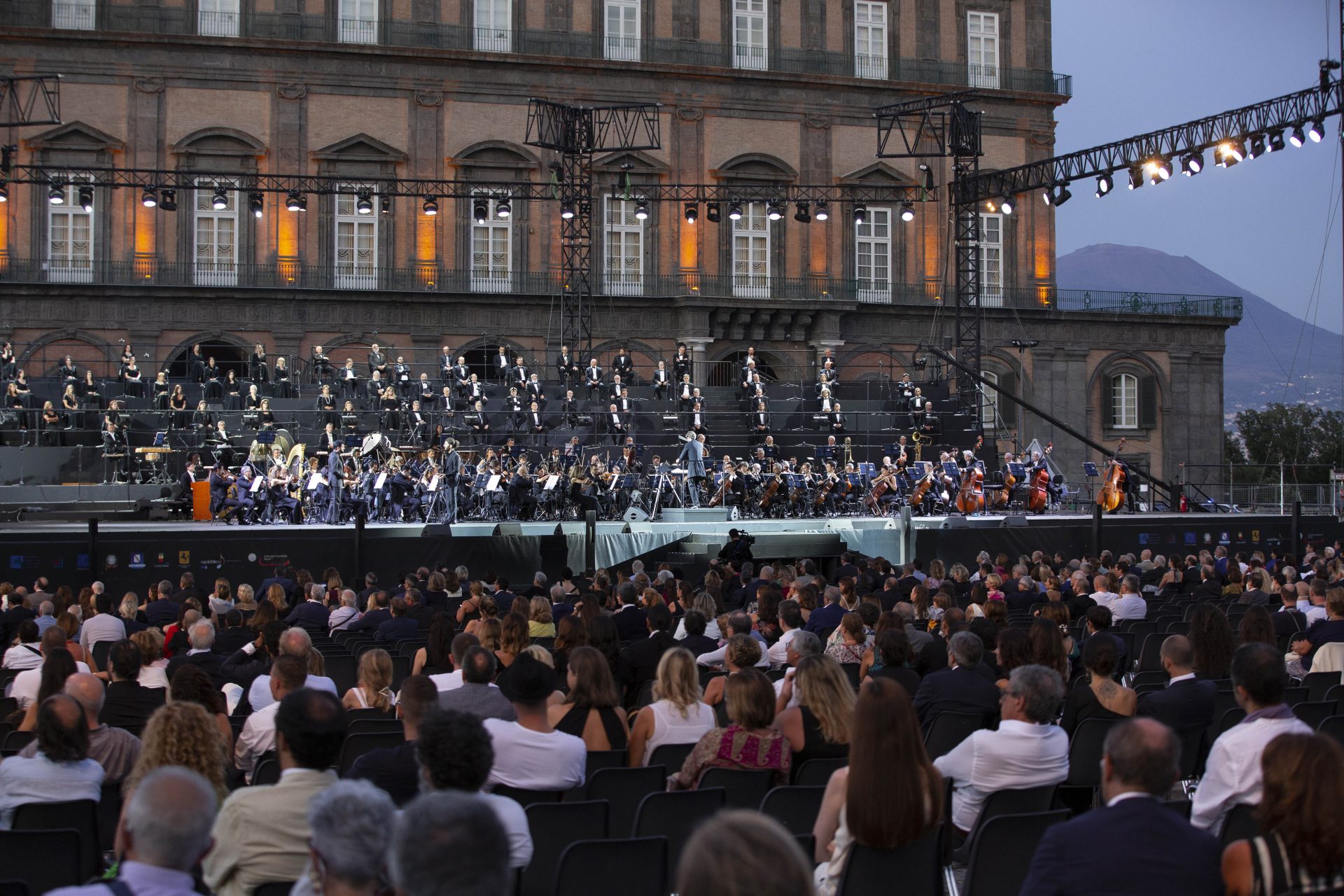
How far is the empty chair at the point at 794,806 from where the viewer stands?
5.62 metres

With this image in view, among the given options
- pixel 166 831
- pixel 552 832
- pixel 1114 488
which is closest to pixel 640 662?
pixel 552 832

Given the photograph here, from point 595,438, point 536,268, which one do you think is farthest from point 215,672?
point 536,268

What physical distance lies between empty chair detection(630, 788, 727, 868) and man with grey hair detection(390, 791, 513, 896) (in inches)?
103

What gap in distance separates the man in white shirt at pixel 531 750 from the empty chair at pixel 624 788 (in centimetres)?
11

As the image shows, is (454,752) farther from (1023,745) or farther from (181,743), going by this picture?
(1023,745)

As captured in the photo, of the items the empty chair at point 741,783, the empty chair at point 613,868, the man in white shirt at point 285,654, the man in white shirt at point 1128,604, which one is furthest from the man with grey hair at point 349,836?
the man in white shirt at point 1128,604

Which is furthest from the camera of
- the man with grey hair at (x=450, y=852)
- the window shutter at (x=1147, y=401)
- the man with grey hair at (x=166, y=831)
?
the window shutter at (x=1147, y=401)

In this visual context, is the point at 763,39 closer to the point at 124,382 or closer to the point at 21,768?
the point at 124,382

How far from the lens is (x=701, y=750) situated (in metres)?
6.19

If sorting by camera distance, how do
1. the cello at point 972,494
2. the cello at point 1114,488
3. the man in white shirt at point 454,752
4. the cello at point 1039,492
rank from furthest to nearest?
1. the cello at point 1114,488
2. the cello at point 1039,492
3. the cello at point 972,494
4. the man in white shirt at point 454,752

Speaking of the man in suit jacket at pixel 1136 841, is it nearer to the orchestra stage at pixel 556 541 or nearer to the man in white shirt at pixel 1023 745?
the man in white shirt at pixel 1023 745

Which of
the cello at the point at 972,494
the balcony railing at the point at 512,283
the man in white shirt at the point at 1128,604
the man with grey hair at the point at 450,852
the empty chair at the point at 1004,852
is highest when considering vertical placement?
the balcony railing at the point at 512,283

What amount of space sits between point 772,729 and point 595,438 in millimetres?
24682

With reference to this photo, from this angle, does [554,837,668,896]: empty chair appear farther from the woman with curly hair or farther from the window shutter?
the window shutter
